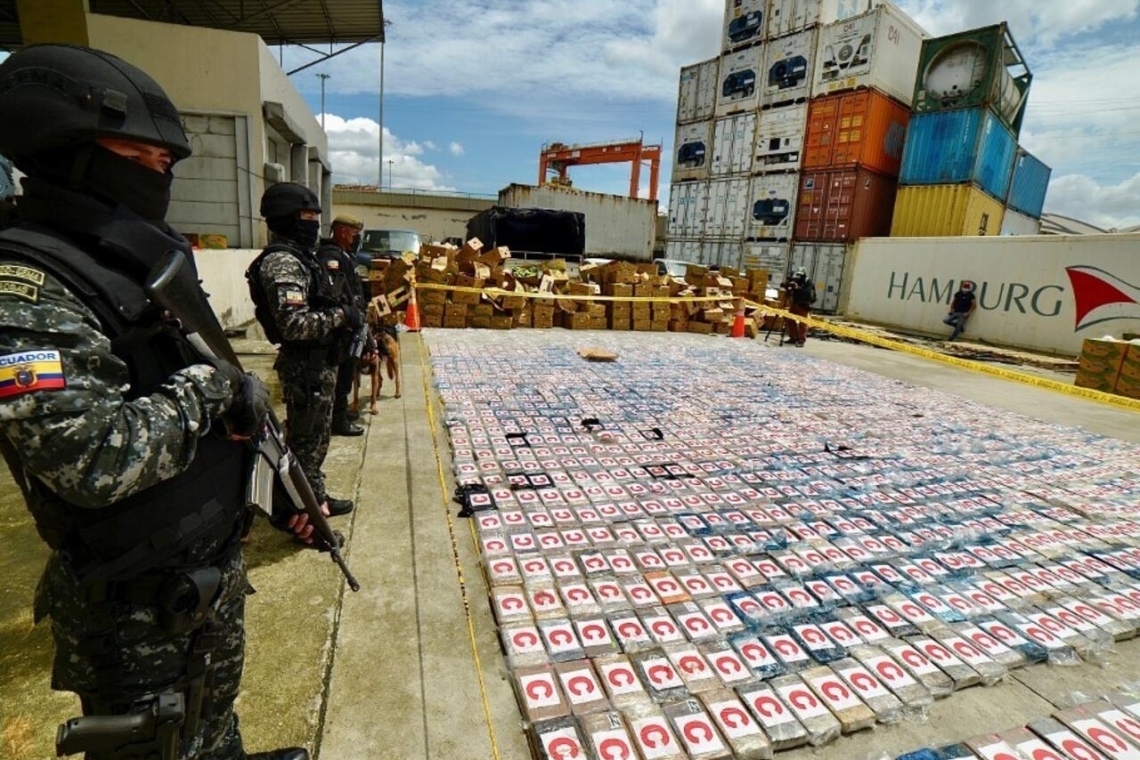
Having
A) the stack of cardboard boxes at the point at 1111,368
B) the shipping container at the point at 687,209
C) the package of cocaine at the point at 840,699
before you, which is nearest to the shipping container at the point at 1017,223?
the shipping container at the point at 687,209

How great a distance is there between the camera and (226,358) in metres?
1.49

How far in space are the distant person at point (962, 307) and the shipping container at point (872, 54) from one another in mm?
8932

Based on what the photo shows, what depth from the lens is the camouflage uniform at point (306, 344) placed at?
10.1 ft

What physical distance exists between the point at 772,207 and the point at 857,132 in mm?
3775

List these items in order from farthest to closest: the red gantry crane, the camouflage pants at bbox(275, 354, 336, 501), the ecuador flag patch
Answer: the red gantry crane → the camouflage pants at bbox(275, 354, 336, 501) → the ecuador flag patch

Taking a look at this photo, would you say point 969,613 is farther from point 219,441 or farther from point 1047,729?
point 219,441

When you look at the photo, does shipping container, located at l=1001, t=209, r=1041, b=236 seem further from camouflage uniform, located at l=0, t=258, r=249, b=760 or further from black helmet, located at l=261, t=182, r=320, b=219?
camouflage uniform, located at l=0, t=258, r=249, b=760

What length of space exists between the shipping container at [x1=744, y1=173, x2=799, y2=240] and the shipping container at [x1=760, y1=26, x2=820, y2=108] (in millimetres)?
2937

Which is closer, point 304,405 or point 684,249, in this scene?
point 304,405

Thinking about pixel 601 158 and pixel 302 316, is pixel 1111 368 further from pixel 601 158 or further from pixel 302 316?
pixel 601 158

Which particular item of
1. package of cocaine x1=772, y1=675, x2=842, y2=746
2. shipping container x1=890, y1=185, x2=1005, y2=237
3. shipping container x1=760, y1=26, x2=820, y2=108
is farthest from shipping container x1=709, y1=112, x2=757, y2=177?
Answer: package of cocaine x1=772, y1=675, x2=842, y2=746

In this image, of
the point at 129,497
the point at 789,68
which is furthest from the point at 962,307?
the point at 129,497

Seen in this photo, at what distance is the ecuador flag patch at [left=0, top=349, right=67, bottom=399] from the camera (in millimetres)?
1037

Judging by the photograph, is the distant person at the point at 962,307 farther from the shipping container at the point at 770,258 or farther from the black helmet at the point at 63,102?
the black helmet at the point at 63,102
